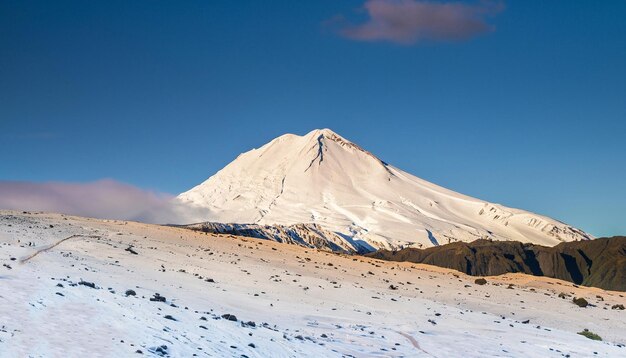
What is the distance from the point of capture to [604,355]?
65.0 ft

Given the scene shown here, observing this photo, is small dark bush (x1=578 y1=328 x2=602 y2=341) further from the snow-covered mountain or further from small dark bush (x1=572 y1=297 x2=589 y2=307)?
the snow-covered mountain

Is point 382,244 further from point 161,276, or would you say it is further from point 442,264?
point 161,276

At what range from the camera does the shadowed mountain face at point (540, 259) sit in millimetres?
48647

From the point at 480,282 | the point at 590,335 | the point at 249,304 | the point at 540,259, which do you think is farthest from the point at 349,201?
the point at 249,304

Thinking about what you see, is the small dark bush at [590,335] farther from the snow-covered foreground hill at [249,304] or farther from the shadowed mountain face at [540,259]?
the shadowed mountain face at [540,259]

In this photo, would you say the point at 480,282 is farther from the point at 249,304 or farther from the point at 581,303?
the point at 249,304

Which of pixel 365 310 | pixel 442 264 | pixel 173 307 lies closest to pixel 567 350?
pixel 365 310

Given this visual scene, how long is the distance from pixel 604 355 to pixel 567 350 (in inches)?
42.2

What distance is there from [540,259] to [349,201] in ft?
201

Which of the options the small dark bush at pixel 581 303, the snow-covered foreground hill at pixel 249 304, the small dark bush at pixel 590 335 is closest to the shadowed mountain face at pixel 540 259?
the snow-covered foreground hill at pixel 249 304

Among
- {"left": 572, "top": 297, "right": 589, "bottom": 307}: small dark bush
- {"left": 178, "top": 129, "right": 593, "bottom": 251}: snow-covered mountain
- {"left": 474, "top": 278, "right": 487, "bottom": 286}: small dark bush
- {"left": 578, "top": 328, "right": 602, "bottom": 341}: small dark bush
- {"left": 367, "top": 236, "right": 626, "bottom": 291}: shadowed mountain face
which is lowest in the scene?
{"left": 578, "top": 328, "right": 602, "bottom": 341}: small dark bush

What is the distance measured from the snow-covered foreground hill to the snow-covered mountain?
4478 cm

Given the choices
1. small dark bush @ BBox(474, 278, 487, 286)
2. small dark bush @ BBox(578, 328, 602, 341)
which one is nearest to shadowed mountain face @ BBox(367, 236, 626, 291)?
small dark bush @ BBox(474, 278, 487, 286)

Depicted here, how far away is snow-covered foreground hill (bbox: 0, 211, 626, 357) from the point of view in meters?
14.7
